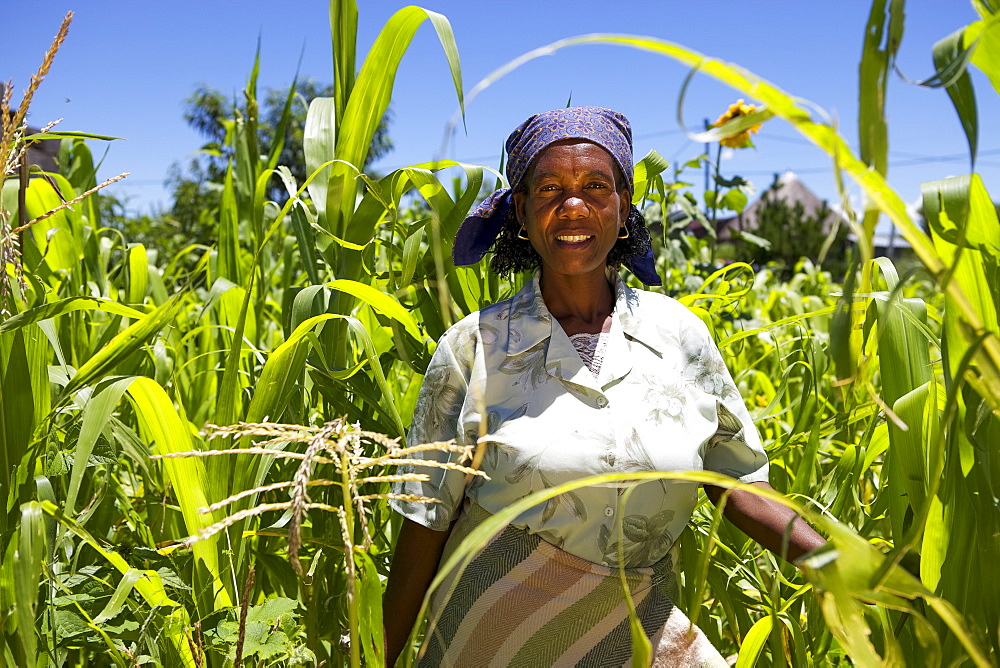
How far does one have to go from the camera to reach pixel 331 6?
4.76ft

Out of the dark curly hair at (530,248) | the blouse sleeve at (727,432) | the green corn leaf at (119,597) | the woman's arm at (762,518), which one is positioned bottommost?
the green corn leaf at (119,597)

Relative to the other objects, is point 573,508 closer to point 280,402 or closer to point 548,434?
point 548,434

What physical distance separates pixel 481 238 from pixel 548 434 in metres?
0.40

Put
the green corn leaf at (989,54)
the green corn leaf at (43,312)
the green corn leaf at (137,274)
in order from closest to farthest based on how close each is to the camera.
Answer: the green corn leaf at (989,54)
the green corn leaf at (43,312)
the green corn leaf at (137,274)

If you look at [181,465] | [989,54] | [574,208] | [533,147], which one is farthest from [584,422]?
[989,54]

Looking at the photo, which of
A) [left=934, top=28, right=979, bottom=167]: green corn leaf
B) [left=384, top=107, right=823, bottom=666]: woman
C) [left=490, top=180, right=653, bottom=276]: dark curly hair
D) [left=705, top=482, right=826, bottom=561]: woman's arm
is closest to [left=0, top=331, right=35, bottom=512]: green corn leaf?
[left=384, top=107, right=823, bottom=666]: woman

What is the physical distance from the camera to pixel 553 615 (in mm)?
1202

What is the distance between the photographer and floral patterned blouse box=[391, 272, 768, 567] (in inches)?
47.1

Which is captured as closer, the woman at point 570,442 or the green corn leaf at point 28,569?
the green corn leaf at point 28,569

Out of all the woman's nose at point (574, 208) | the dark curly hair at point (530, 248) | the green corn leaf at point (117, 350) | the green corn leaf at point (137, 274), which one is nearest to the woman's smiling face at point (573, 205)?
the woman's nose at point (574, 208)

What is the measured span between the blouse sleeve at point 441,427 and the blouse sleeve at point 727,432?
367 mm

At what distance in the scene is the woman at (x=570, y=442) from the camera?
1.20 meters

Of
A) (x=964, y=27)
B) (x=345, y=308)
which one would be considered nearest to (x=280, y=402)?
(x=345, y=308)

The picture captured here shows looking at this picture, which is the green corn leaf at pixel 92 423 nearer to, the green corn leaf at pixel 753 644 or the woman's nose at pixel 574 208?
the woman's nose at pixel 574 208
